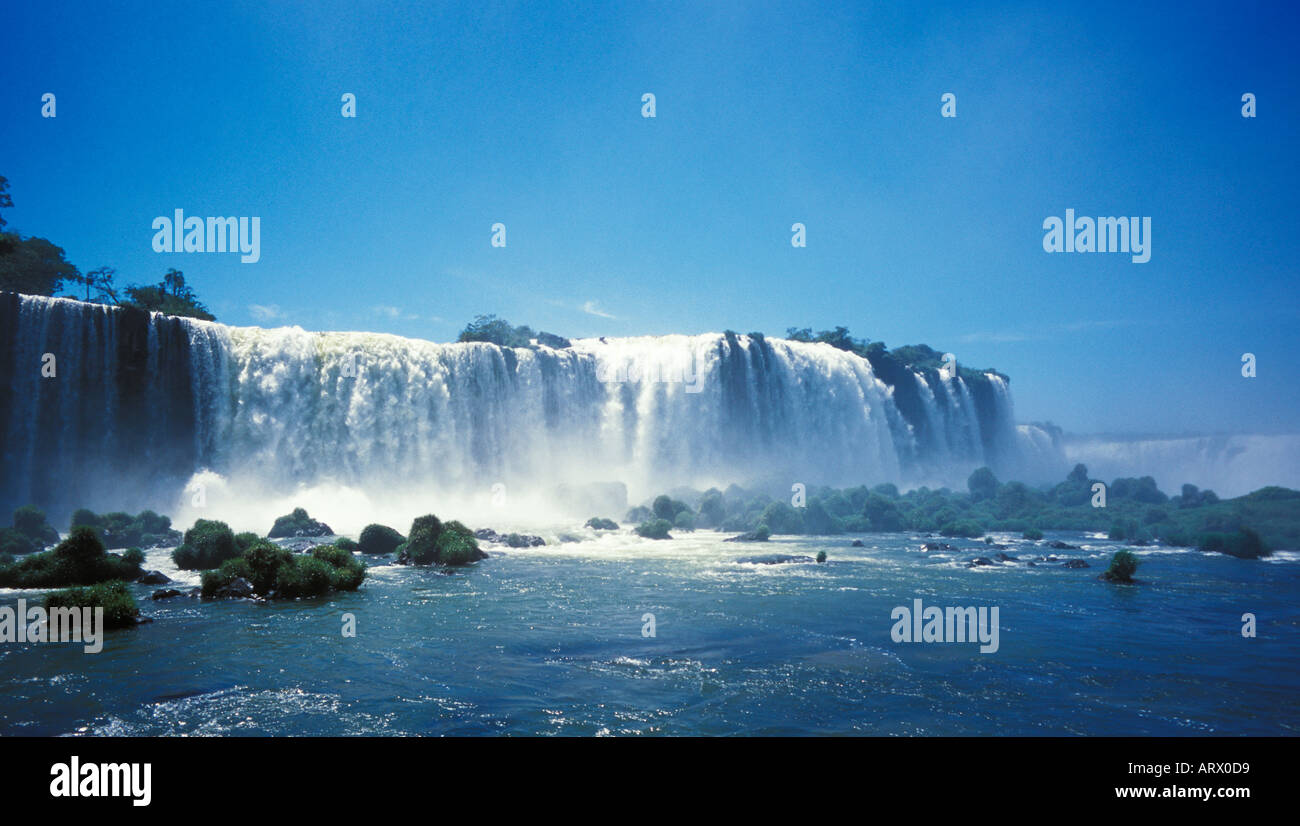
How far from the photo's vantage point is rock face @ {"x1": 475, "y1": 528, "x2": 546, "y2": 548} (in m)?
28.6

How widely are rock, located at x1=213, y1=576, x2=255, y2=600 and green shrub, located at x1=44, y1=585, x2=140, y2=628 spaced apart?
278cm

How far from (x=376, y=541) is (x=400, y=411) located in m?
16.8

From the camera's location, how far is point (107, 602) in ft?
41.7

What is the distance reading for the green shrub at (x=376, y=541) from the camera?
25906 millimetres

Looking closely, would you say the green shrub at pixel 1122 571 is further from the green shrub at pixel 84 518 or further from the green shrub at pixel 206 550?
the green shrub at pixel 84 518

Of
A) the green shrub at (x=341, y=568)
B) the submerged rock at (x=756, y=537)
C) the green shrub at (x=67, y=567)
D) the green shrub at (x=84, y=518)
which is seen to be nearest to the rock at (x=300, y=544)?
the green shrub at (x=341, y=568)

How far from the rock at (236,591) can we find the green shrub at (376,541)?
9416 mm

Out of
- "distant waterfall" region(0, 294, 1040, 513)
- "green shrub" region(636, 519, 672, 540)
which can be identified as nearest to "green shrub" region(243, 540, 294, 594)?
"green shrub" region(636, 519, 672, 540)

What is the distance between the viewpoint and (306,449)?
38500mm

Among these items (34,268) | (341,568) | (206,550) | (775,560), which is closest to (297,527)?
(206,550)

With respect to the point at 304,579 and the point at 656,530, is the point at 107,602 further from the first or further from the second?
the point at 656,530

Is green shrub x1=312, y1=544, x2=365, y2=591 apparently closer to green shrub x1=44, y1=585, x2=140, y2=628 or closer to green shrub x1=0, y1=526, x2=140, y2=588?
green shrub x1=44, y1=585, x2=140, y2=628
